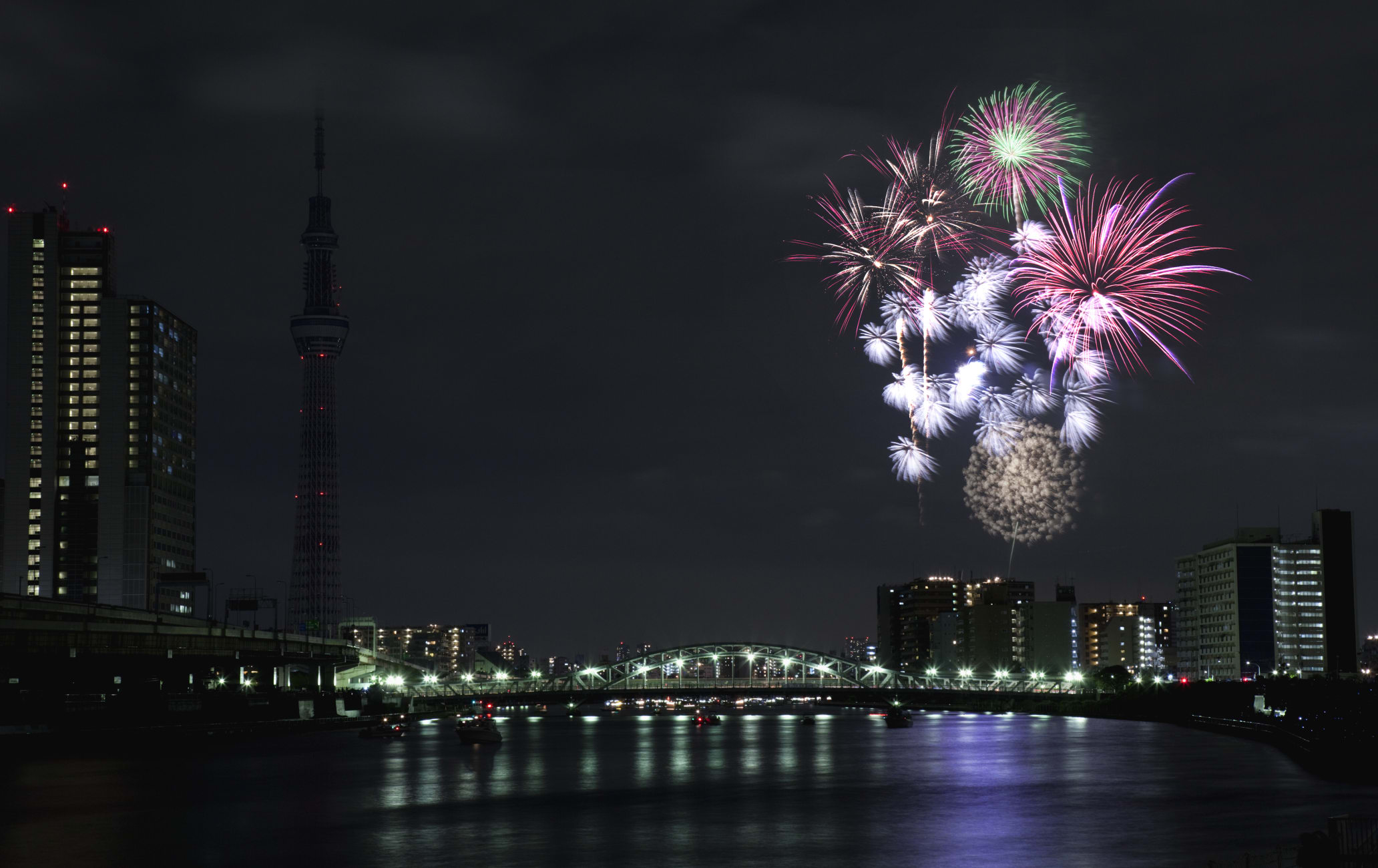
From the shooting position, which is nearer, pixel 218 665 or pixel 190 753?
pixel 190 753

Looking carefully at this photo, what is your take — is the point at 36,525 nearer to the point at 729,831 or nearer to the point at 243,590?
the point at 243,590

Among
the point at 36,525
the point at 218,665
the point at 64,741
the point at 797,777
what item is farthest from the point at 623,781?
the point at 36,525

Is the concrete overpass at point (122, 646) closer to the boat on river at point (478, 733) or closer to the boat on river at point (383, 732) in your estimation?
the boat on river at point (383, 732)

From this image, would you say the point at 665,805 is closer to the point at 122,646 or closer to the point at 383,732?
the point at 122,646

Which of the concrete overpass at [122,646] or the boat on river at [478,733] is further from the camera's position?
the boat on river at [478,733]

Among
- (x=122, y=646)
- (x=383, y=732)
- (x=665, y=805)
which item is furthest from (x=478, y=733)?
(x=665, y=805)

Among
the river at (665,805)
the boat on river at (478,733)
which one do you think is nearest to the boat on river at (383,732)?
the boat on river at (478,733)
